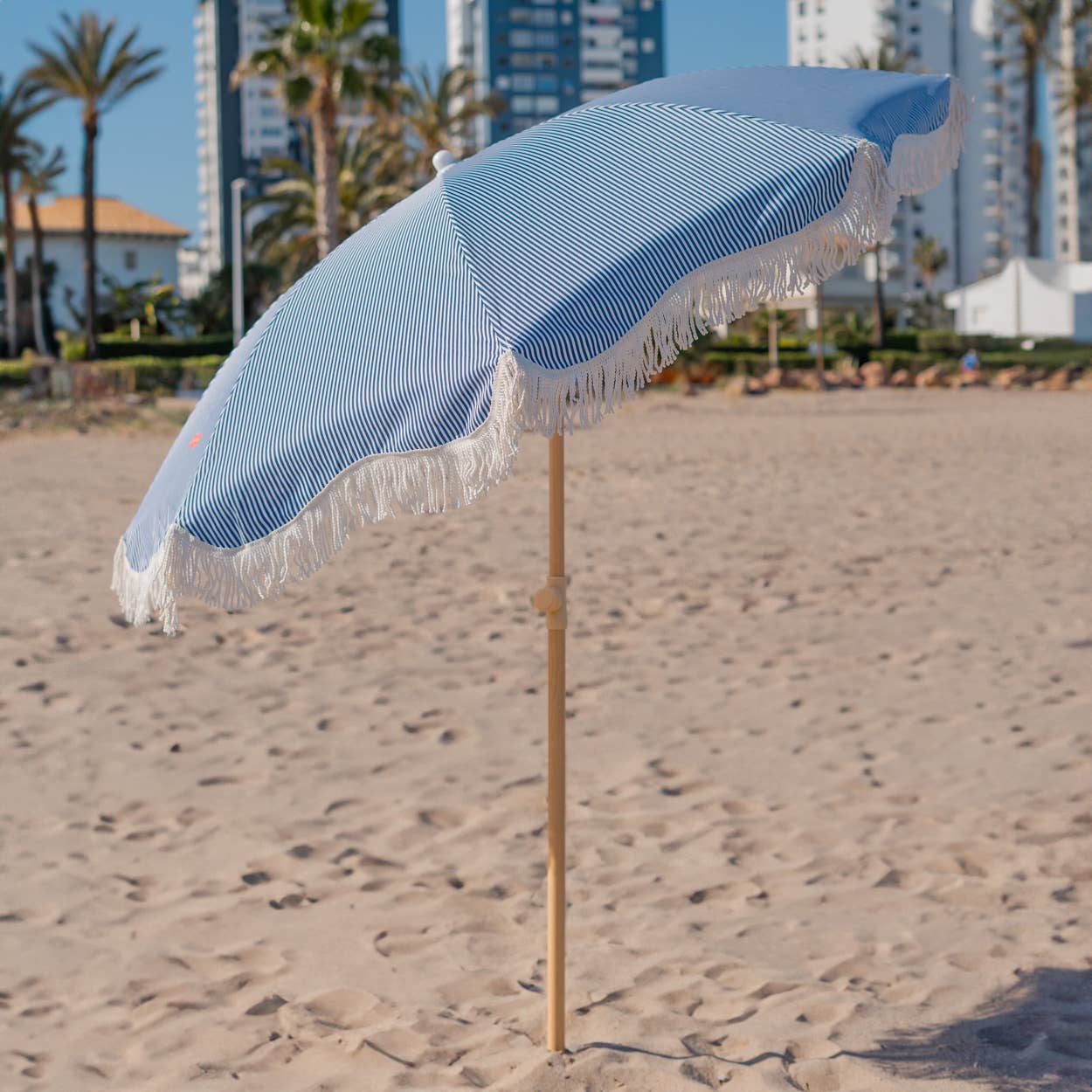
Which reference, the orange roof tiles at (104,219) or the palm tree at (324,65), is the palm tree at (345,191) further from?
the orange roof tiles at (104,219)

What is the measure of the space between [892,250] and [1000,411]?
85294mm

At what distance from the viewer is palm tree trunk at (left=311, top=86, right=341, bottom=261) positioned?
30.6 m

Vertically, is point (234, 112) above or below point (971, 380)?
above

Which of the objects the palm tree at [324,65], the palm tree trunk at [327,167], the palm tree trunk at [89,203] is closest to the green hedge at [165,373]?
the palm tree trunk at [327,167]

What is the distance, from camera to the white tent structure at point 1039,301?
214 ft

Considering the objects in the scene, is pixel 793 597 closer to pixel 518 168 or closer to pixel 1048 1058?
pixel 1048 1058

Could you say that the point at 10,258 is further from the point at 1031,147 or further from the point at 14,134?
the point at 1031,147

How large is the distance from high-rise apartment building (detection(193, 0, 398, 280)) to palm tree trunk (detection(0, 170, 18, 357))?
54.3 meters

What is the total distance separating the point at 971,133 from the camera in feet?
355

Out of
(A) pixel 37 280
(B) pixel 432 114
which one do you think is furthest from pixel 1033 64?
(A) pixel 37 280

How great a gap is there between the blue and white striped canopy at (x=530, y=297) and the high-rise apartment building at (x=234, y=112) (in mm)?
114422

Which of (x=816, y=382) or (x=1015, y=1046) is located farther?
(x=816, y=382)

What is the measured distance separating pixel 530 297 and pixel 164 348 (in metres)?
53.4

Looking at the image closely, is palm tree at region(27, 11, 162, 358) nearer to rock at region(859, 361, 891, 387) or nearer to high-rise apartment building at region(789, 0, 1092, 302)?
rock at region(859, 361, 891, 387)
